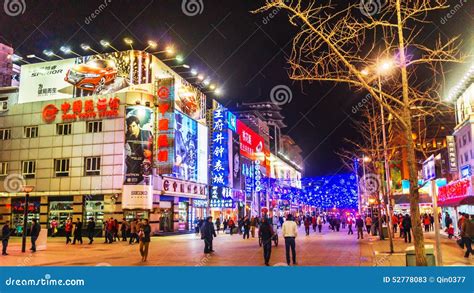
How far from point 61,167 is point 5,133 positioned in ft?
24.1

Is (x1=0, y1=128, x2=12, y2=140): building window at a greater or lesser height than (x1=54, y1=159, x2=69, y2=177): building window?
greater

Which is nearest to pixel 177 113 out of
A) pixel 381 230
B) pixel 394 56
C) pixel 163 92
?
pixel 163 92

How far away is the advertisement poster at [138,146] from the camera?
38.4 m

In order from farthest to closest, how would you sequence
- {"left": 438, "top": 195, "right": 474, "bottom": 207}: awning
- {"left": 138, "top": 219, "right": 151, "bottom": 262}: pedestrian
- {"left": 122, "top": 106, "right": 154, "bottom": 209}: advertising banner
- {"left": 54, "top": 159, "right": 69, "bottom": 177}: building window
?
1. {"left": 54, "top": 159, "right": 69, "bottom": 177}: building window
2. {"left": 122, "top": 106, "right": 154, "bottom": 209}: advertising banner
3. {"left": 438, "top": 195, "right": 474, "bottom": 207}: awning
4. {"left": 138, "top": 219, "right": 151, "bottom": 262}: pedestrian

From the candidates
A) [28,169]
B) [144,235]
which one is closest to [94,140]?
[28,169]

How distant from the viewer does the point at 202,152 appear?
5172 cm

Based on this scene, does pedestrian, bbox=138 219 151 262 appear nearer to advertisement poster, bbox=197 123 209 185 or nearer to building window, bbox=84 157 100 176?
building window, bbox=84 157 100 176

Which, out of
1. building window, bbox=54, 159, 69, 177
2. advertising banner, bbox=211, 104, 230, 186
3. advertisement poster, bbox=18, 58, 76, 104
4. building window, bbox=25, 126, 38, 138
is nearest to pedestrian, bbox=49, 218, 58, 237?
building window, bbox=54, 159, 69, 177

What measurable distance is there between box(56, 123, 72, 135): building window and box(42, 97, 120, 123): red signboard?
0.55 metres

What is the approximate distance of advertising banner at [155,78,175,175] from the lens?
39.8 metres

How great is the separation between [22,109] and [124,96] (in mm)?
10897

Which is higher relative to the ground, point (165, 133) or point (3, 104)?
point (3, 104)

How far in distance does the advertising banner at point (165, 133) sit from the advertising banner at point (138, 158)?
87 cm

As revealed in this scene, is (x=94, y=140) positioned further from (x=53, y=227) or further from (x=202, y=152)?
(x=202, y=152)
